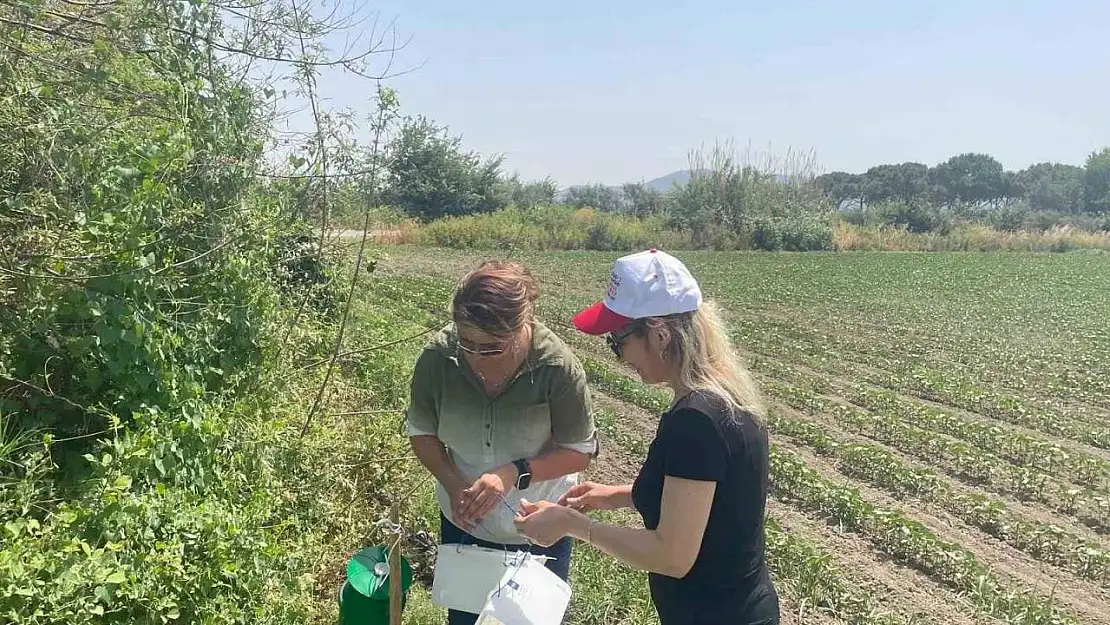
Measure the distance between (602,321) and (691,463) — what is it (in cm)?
42

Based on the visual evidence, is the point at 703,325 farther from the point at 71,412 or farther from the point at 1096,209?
the point at 1096,209

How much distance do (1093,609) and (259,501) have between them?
4.79 m

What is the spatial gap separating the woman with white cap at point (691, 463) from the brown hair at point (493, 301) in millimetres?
250

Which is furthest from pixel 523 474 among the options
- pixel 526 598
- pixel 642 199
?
pixel 642 199

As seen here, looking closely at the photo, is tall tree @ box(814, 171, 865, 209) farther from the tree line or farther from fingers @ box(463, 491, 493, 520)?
fingers @ box(463, 491, 493, 520)

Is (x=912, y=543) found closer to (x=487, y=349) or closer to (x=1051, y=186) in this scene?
(x=487, y=349)

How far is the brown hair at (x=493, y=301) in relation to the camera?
1.98m

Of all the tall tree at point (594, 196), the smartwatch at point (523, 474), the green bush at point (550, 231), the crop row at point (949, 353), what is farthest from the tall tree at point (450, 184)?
the smartwatch at point (523, 474)

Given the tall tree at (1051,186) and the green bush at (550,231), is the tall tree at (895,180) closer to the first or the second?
the tall tree at (1051,186)

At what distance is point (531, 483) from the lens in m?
2.28

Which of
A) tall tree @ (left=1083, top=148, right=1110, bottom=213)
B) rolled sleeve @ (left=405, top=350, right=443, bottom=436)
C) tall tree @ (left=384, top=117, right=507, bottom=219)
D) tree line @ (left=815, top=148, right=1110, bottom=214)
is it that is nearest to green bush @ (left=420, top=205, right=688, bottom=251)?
tall tree @ (left=384, top=117, right=507, bottom=219)

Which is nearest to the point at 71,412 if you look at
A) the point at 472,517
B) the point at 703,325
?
the point at 472,517

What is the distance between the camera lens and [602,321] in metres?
1.79

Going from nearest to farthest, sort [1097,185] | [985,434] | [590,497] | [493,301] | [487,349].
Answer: [493,301], [487,349], [590,497], [985,434], [1097,185]
